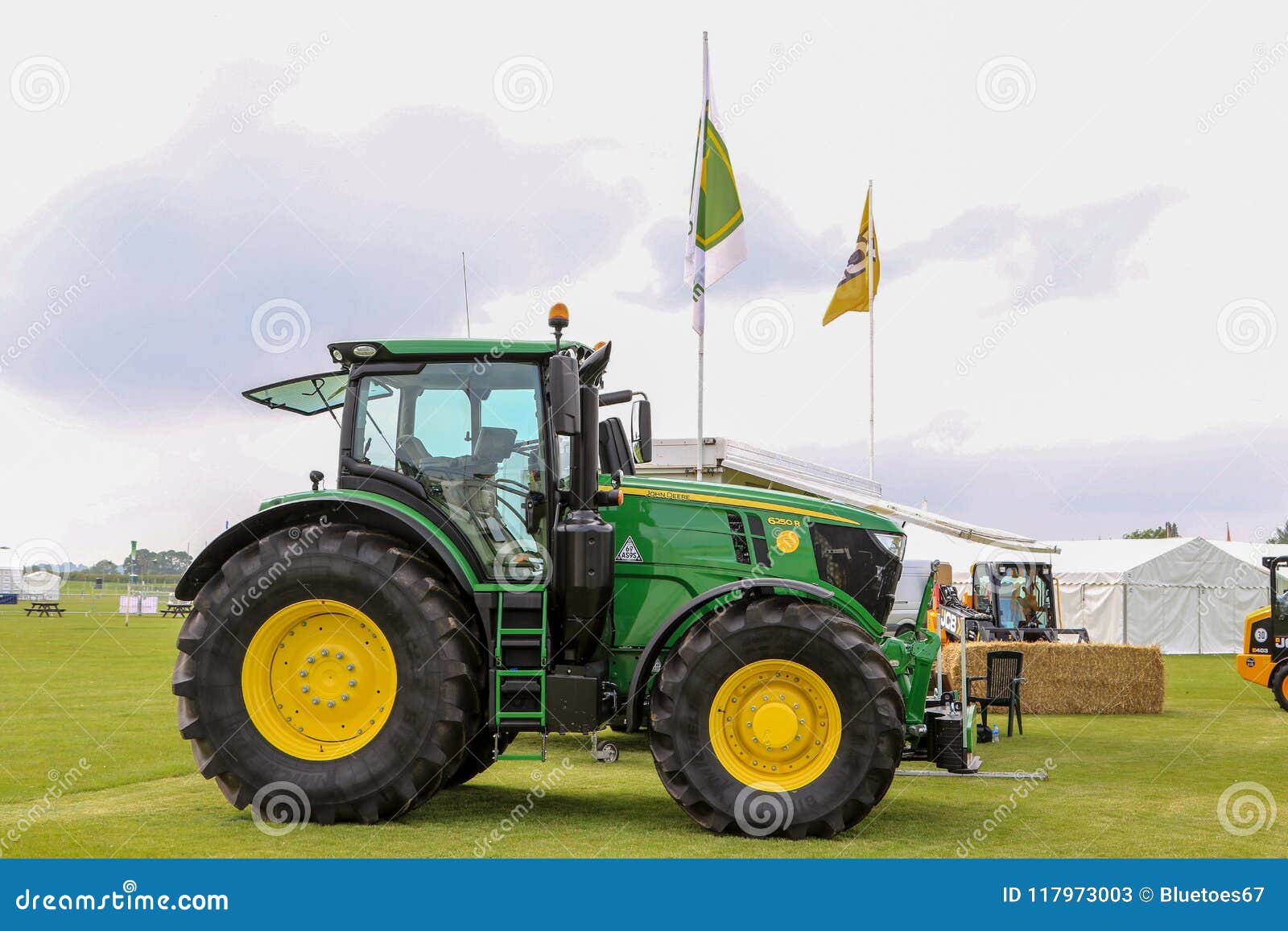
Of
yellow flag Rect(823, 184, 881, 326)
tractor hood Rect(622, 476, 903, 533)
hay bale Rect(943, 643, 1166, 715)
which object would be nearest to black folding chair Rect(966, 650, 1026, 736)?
hay bale Rect(943, 643, 1166, 715)

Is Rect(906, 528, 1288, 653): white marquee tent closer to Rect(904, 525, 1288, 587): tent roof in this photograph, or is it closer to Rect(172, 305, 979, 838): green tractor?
Rect(904, 525, 1288, 587): tent roof

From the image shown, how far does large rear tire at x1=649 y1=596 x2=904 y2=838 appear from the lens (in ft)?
20.2

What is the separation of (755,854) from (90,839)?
3.38 m

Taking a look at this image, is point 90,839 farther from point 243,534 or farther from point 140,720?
point 140,720

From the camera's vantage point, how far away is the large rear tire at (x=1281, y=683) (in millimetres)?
15297

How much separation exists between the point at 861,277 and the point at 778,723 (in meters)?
18.1

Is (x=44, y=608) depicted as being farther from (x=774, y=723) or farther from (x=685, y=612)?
(x=774, y=723)

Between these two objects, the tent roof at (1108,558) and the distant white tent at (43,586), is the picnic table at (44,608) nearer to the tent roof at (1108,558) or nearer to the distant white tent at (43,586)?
the distant white tent at (43,586)

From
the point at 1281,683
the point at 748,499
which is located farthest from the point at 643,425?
the point at 1281,683

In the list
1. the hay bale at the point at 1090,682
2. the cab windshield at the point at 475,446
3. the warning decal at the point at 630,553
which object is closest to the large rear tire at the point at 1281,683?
the hay bale at the point at 1090,682

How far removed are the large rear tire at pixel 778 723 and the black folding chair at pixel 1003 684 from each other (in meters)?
5.78

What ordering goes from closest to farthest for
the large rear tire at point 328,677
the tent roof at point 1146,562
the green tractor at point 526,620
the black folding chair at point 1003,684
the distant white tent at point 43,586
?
the green tractor at point 526,620 → the large rear tire at point 328,677 → the black folding chair at point 1003,684 → the tent roof at point 1146,562 → the distant white tent at point 43,586

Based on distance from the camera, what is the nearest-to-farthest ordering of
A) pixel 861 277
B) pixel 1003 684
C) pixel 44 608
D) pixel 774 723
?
1. pixel 774 723
2. pixel 1003 684
3. pixel 861 277
4. pixel 44 608

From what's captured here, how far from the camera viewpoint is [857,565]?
7.15 metres
